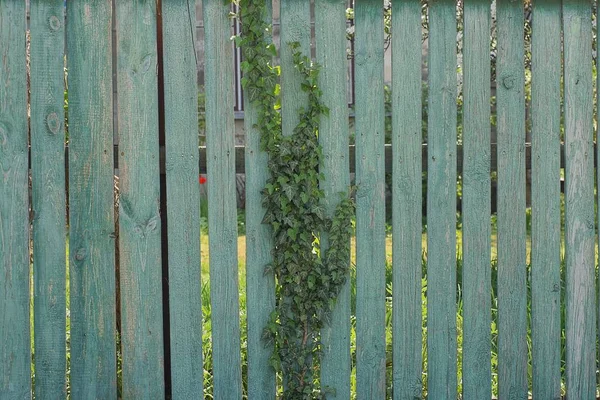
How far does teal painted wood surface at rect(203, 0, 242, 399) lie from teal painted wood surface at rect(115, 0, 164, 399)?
0.21 meters

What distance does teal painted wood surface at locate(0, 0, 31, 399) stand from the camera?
3.20 meters

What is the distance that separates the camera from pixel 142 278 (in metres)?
3.34

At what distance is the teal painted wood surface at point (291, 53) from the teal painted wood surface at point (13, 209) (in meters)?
0.99

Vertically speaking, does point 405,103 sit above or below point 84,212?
above

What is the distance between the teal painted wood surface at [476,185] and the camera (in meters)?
3.38

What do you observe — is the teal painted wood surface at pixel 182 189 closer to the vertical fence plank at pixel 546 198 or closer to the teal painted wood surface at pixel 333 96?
the teal painted wood surface at pixel 333 96

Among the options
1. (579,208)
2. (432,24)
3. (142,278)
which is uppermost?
(432,24)

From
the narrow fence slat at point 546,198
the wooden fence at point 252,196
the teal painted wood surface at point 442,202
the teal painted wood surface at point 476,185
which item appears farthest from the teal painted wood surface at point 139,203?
the narrow fence slat at point 546,198

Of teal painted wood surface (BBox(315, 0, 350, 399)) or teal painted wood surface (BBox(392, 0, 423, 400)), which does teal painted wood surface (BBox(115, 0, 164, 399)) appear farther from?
teal painted wood surface (BBox(392, 0, 423, 400))

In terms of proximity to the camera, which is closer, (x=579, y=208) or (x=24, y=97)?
(x=24, y=97)

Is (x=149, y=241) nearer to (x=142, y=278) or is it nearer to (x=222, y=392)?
(x=142, y=278)

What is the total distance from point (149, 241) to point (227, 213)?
0.33 m

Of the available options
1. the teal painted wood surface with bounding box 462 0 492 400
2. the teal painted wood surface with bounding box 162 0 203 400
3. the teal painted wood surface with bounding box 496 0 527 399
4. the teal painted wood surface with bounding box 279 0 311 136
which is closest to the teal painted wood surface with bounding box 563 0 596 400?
the teal painted wood surface with bounding box 496 0 527 399

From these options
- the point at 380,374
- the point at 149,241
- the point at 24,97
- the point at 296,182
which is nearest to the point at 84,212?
the point at 149,241
